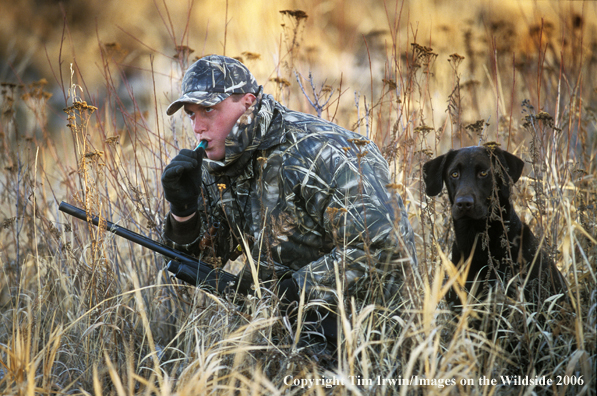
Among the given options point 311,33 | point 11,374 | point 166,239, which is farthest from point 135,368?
point 311,33

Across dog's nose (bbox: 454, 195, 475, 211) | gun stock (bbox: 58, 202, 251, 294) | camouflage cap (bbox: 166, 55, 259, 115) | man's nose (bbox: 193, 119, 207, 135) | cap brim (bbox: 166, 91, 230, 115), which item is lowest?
gun stock (bbox: 58, 202, 251, 294)

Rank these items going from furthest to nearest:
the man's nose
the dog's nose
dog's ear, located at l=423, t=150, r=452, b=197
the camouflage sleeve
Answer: the man's nose, dog's ear, located at l=423, t=150, r=452, b=197, the dog's nose, the camouflage sleeve

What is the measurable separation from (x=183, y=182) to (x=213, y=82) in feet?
1.92

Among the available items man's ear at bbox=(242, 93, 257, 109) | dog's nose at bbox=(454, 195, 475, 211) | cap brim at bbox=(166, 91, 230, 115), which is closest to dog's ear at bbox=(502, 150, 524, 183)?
dog's nose at bbox=(454, 195, 475, 211)

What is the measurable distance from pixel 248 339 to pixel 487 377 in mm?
988

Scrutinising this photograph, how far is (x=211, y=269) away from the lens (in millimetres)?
Answer: 2918

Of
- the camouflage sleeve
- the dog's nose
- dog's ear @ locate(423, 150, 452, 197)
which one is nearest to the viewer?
the camouflage sleeve

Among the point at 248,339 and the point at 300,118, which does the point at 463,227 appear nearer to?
the point at 300,118

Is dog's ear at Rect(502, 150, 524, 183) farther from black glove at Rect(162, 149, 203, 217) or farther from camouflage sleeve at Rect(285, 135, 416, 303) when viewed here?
black glove at Rect(162, 149, 203, 217)

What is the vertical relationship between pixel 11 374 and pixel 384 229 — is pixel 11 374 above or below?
below

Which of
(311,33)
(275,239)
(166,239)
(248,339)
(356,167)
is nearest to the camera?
(248,339)

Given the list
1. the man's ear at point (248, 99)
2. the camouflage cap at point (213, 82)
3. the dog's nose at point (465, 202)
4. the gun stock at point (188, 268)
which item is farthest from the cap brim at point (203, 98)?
the dog's nose at point (465, 202)

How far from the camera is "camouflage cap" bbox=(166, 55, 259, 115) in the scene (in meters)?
2.97

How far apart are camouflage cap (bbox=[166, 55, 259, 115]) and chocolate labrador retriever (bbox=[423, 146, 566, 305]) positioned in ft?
3.79
